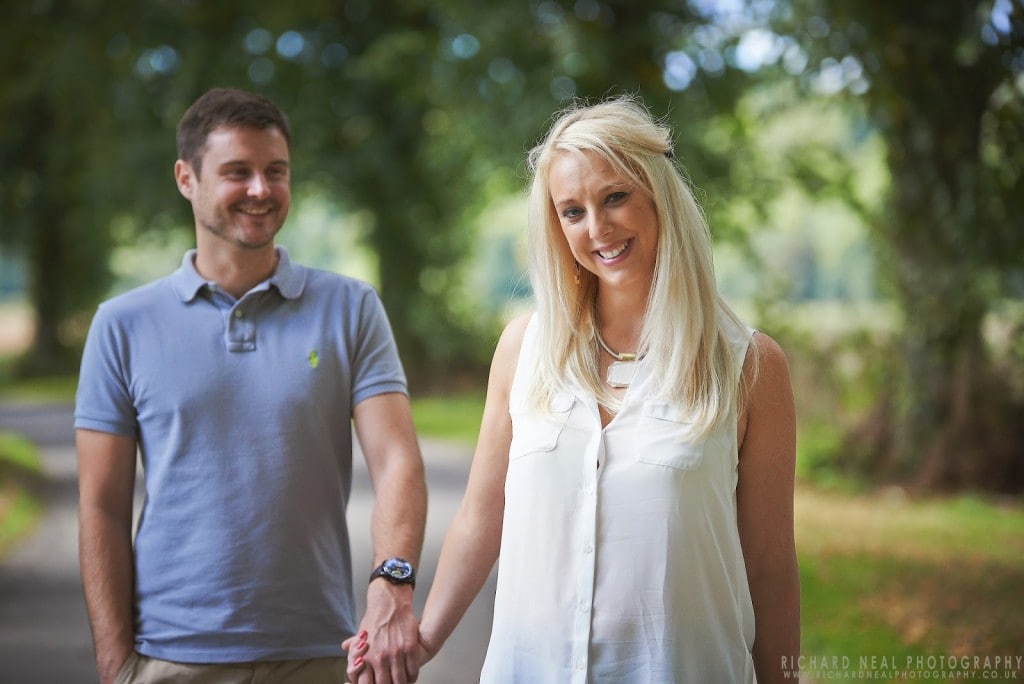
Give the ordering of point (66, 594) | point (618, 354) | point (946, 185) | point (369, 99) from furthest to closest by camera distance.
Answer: point (369, 99), point (946, 185), point (66, 594), point (618, 354)

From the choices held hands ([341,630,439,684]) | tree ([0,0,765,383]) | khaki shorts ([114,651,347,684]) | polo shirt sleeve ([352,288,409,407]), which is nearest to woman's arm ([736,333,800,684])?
held hands ([341,630,439,684])

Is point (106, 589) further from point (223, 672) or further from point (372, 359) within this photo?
point (372, 359)

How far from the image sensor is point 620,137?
8.64ft

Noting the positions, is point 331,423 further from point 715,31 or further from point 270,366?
point 715,31

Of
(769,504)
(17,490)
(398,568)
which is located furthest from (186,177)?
(17,490)

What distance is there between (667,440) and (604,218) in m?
0.50

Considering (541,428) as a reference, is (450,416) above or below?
below

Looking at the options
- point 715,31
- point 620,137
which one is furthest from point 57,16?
point 620,137

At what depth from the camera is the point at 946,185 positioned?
8.64 m

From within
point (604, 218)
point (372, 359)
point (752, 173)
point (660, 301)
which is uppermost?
point (752, 173)

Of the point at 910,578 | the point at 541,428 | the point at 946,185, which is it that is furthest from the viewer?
the point at 946,185

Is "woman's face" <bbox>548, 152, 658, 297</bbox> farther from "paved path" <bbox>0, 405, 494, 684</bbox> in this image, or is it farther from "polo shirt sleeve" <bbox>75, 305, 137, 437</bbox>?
"paved path" <bbox>0, 405, 494, 684</bbox>

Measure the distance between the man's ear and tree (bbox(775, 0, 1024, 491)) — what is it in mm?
3975

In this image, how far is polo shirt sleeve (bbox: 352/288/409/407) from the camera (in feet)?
10.5
